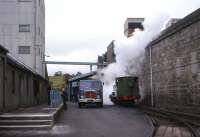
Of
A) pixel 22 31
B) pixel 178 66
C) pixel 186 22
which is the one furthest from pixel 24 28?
pixel 186 22

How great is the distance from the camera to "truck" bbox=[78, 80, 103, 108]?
1730 inches

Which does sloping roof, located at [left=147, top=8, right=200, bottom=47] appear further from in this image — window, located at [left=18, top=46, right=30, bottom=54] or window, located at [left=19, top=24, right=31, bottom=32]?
window, located at [left=19, top=24, right=31, bottom=32]

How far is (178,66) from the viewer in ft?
114

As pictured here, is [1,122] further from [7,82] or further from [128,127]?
[7,82]

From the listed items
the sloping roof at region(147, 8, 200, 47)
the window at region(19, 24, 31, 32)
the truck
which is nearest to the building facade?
the truck

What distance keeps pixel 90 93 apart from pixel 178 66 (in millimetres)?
11841

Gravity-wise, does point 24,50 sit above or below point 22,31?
below

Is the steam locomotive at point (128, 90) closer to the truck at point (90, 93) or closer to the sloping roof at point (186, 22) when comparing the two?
the truck at point (90, 93)

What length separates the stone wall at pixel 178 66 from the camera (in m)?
30.6

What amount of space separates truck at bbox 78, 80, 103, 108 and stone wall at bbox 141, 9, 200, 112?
16.1 ft

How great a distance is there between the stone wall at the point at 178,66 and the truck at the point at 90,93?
490 centimetres

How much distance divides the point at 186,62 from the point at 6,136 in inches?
722

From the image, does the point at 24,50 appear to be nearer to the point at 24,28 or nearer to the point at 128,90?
the point at 24,28

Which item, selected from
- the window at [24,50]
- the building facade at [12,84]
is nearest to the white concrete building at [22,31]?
the window at [24,50]
